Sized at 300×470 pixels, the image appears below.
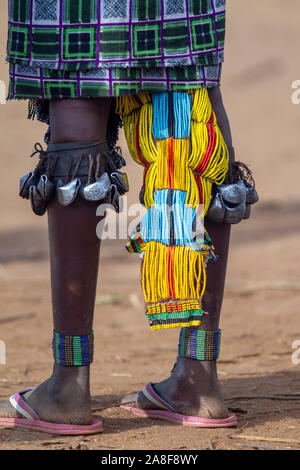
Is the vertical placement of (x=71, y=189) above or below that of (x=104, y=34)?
below

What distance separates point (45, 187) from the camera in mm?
2002

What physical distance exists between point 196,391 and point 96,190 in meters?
0.66

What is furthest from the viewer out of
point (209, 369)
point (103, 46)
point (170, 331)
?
point (170, 331)

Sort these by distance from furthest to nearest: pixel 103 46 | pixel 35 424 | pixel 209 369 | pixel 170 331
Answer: pixel 170 331 < pixel 209 369 < pixel 35 424 < pixel 103 46

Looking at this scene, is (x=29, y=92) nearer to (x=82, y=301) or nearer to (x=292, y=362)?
(x=82, y=301)

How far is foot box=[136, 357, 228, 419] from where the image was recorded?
2178 mm

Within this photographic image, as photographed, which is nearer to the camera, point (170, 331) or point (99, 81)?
point (99, 81)

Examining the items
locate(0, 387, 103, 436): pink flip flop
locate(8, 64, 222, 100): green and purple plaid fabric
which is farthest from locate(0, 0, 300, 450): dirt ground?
locate(8, 64, 222, 100): green and purple plaid fabric

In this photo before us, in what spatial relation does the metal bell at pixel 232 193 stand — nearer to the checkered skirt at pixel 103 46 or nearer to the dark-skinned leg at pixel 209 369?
the dark-skinned leg at pixel 209 369

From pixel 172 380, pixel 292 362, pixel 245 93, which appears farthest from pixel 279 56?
pixel 172 380

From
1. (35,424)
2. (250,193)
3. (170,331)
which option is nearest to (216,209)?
(250,193)

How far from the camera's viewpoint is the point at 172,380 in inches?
88.8

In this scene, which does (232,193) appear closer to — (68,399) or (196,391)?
(196,391)

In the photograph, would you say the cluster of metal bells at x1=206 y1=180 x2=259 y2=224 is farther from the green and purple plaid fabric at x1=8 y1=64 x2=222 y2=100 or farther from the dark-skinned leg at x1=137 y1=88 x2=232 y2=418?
the green and purple plaid fabric at x1=8 y1=64 x2=222 y2=100
